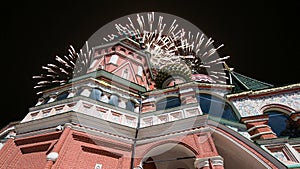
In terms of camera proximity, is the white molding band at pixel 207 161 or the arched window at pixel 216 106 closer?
the white molding band at pixel 207 161

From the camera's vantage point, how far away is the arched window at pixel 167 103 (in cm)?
1295

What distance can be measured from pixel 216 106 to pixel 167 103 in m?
3.25

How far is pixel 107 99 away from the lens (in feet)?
37.6

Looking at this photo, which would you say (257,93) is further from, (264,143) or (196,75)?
(196,75)

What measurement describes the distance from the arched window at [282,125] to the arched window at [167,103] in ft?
18.8

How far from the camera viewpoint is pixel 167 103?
13.3m

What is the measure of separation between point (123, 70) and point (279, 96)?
1250 centimetres

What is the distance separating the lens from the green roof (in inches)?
646

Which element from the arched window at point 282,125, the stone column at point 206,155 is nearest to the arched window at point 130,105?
the stone column at point 206,155

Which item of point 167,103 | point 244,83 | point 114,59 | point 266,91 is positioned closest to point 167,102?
point 167,103

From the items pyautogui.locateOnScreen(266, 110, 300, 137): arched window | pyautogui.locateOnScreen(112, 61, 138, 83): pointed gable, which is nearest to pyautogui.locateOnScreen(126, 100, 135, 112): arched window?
pyautogui.locateOnScreen(112, 61, 138, 83): pointed gable

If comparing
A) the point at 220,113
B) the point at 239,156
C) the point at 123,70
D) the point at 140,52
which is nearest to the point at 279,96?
the point at 220,113

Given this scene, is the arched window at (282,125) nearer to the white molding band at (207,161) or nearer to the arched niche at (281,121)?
A: the arched niche at (281,121)

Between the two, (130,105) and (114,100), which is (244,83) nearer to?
(130,105)
